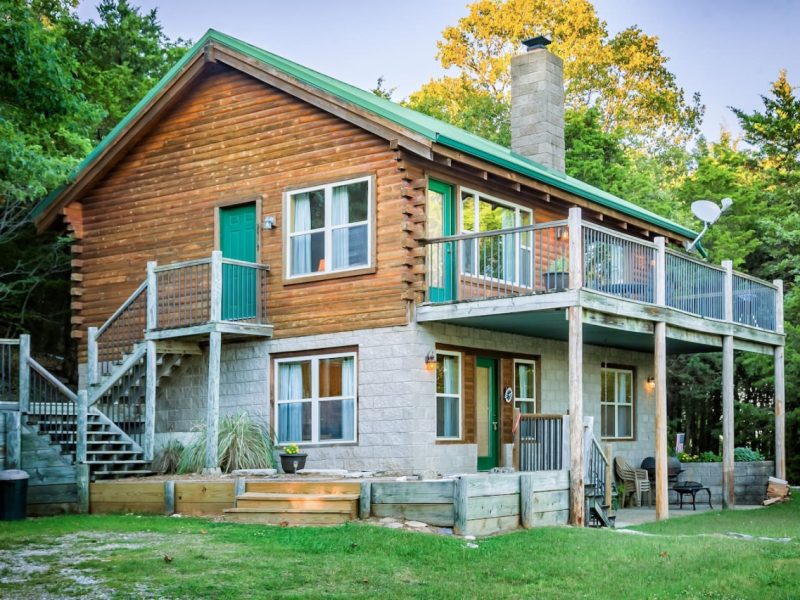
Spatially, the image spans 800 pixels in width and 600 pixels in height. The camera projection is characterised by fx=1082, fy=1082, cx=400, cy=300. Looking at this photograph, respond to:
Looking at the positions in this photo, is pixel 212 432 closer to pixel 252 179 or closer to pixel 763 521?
pixel 252 179

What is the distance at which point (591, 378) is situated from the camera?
22.3 m

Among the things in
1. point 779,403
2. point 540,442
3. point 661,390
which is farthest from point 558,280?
point 779,403

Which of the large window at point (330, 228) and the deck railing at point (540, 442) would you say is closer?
the deck railing at point (540, 442)

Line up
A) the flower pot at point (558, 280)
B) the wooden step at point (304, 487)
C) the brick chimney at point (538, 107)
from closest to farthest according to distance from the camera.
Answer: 1. the wooden step at point (304, 487)
2. the flower pot at point (558, 280)
3. the brick chimney at point (538, 107)

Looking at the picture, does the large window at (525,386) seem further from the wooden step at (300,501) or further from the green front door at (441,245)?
the wooden step at (300,501)

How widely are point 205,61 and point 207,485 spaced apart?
859cm

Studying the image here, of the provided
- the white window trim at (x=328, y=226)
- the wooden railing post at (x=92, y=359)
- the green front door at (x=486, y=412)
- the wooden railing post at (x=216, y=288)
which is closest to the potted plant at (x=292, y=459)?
the wooden railing post at (x=216, y=288)

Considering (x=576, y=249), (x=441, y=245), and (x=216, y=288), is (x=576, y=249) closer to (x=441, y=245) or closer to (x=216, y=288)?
(x=441, y=245)

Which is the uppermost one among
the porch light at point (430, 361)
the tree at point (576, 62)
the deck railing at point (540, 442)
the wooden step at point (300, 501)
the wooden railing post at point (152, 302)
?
the tree at point (576, 62)

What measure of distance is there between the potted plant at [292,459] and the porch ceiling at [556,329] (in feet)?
10.6

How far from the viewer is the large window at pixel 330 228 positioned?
1830cm

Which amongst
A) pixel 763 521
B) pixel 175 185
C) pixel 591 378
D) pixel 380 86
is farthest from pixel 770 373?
pixel 380 86

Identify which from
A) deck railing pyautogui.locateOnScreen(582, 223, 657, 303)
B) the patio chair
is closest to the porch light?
deck railing pyautogui.locateOnScreen(582, 223, 657, 303)

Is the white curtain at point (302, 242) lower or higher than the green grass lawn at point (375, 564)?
higher
